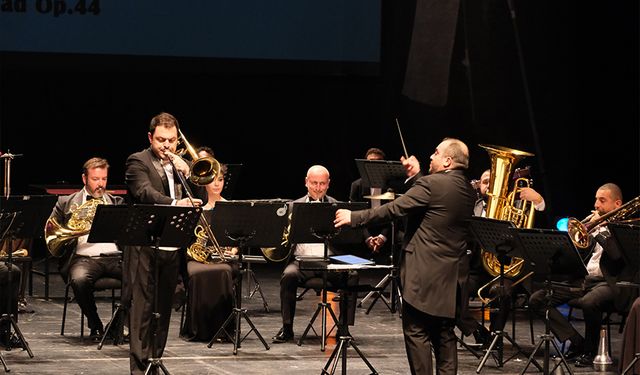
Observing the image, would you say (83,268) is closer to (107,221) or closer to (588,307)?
(107,221)

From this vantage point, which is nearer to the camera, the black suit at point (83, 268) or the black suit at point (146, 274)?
the black suit at point (146, 274)

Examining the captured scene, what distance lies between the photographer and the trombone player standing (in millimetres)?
6766

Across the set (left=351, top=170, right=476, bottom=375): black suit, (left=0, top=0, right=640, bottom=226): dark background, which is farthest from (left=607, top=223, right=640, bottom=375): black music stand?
(left=0, top=0, right=640, bottom=226): dark background

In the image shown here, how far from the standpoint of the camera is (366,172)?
9.78 metres

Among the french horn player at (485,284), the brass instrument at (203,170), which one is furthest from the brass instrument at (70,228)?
the french horn player at (485,284)

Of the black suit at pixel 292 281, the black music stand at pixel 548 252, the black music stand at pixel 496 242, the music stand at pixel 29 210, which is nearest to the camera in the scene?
the black music stand at pixel 548 252

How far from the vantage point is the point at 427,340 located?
6.52 meters

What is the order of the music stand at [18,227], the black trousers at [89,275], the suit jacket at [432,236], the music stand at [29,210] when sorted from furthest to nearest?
the black trousers at [89,275] < the music stand at [29,210] < the music stand at [18,227] < the suit jacket at [432,236]

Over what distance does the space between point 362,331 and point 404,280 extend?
2899mm

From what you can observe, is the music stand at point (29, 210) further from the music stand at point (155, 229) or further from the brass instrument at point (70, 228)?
the music stand at point (155, 229)

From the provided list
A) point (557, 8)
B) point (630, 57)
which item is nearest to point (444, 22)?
point (557, 8)

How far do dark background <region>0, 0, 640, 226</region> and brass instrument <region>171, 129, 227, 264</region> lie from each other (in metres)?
3.96

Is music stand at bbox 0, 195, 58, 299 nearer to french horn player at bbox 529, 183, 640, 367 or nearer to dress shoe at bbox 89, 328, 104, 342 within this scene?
dress shoe at bbox 89, 328, 104, 342

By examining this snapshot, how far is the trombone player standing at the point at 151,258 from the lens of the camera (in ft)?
22.2
